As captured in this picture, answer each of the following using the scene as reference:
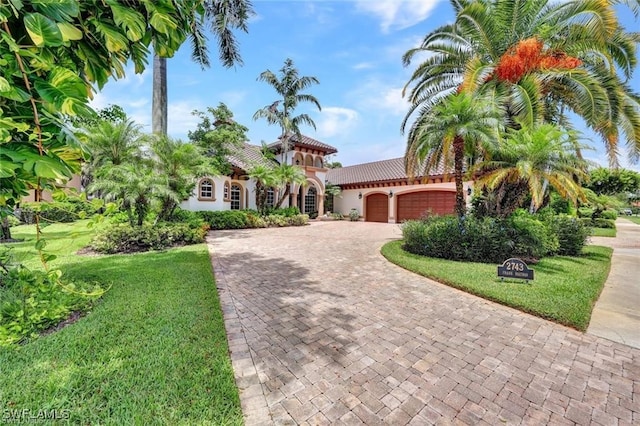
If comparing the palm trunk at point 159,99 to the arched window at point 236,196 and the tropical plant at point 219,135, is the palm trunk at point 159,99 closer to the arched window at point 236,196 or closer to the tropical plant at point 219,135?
the tropical plant at point 219,135

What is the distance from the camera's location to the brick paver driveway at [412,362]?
260cm

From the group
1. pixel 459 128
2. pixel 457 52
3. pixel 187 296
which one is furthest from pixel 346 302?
pixel 457 52

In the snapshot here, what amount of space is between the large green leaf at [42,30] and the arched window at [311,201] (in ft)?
82.2

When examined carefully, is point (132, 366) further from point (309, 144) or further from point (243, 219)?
point (309, 144)

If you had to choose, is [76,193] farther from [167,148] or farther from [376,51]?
[167,148]

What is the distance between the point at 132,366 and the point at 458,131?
385 inches

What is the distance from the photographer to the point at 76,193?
1659 mm

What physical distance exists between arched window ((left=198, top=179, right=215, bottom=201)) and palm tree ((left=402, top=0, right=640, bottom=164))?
15581 millimetres

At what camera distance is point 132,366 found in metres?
3.04

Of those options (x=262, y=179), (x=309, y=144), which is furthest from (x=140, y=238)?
(x=309, y=144)

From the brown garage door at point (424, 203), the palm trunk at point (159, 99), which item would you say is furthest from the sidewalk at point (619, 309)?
the palm trunk at point (159, 99)

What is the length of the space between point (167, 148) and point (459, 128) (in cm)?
1147

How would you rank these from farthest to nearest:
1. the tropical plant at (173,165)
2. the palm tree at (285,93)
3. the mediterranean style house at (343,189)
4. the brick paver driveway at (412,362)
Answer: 1. the palm tree at (285,93)
2. the mediterranean style house at (343,189)
3. the tropical plant at (173,165)
4. the brick paver driveway at (412,362)

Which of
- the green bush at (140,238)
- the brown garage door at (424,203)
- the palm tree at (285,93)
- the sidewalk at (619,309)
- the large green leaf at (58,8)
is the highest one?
the palm tree at (285,93)
